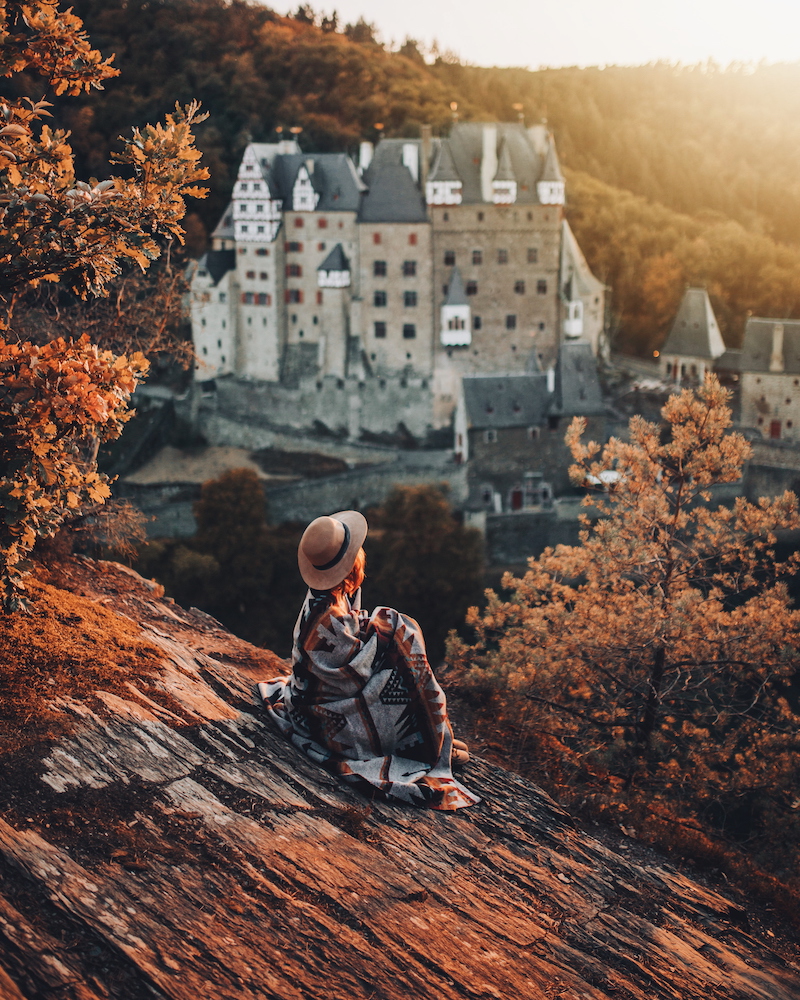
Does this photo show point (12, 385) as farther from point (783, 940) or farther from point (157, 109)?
point (157, 109)

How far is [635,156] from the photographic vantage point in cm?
8044

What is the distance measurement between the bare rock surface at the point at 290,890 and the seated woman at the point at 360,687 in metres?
0.22

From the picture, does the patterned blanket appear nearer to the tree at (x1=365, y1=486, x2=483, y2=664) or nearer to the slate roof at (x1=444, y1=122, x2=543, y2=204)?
the tree at (x1=365, y1=486, x2=483, y2=664)

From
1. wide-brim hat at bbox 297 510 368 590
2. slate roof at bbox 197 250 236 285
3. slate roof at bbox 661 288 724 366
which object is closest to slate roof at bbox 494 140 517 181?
slate roof at bbox 661 288 724 366

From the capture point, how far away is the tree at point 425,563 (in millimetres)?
33844

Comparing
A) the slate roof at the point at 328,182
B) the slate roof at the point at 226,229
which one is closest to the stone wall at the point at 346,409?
the slate roof at the point at 226,229

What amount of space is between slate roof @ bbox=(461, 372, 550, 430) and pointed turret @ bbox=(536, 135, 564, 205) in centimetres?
1093

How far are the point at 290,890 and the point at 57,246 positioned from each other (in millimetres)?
5197

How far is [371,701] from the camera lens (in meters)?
7.03

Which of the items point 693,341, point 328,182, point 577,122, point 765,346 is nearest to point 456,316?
point 328,182

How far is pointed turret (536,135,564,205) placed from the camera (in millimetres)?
44938

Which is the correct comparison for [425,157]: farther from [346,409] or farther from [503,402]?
[503,402]

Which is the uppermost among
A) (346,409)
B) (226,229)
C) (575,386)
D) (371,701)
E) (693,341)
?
(226,229)

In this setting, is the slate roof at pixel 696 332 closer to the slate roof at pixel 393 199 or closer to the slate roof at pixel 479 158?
the slate roof at pixel 479 158
